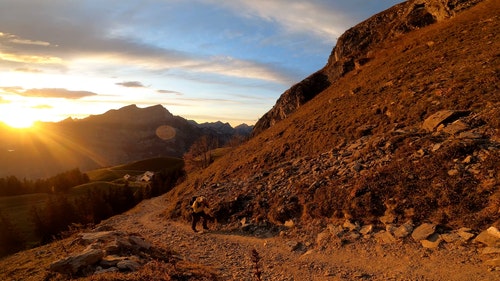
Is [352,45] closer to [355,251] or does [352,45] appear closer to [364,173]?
[364,173]

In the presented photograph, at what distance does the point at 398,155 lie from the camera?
64.0ft

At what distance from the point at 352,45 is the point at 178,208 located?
166 feet

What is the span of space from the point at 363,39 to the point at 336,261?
192 ft

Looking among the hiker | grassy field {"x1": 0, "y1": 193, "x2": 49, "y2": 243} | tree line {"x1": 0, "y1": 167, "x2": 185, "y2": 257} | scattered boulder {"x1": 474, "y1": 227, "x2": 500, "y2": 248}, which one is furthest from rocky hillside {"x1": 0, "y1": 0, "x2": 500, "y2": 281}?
grassy field {"x1": 0, "y1": 193, "x2": 49, "y2": 243}

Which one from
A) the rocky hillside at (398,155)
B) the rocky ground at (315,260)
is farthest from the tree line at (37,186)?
the rocky ground at (315,260)

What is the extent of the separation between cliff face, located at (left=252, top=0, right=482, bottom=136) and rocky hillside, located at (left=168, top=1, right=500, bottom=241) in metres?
12.4

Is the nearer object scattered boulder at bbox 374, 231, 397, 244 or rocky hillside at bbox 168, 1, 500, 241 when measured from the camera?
scattered boulder at bbox 374, 231, 397, 244

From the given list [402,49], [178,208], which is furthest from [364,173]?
[402,49]

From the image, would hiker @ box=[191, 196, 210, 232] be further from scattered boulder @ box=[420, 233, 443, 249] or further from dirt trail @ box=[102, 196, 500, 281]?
scattered boulder @ box=[420, 233, 443, 249]

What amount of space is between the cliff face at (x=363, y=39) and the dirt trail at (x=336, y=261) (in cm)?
4313

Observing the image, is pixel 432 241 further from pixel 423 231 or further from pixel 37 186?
pixel 37 186

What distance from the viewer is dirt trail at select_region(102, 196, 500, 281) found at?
453 inches

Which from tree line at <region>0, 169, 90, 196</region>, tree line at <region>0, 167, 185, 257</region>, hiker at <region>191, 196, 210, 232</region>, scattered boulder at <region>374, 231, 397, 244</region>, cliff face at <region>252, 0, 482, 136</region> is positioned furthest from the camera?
tree line at <region>0, 169, 90, 196</region>

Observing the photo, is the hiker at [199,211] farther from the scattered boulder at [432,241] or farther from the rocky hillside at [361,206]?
the scattered boulder at [432,241]
